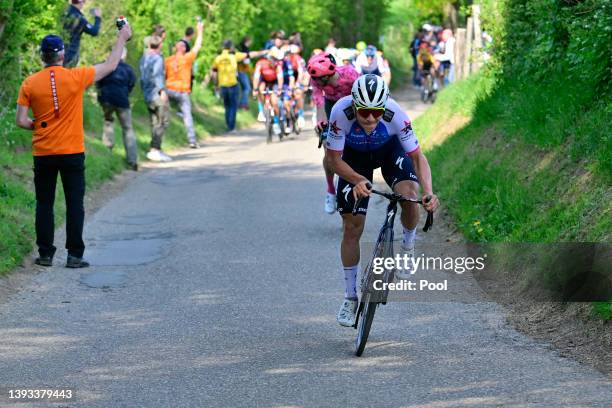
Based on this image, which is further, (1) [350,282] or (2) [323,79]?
(2) [323,79]

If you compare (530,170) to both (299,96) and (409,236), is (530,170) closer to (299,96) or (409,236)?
(409,236)

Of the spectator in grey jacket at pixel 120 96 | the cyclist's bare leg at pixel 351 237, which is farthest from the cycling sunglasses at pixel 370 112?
the spectator in grey jacket at pixel 120 96

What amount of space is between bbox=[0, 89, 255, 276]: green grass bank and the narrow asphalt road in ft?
1.66

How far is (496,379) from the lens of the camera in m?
7.32

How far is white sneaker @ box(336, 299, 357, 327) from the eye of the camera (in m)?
8.58

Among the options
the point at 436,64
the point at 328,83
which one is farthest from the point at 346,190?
the point at 436,64

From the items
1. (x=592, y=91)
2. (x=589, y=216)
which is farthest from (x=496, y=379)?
(x=592, y=91)

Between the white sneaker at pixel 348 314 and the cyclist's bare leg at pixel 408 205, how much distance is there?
0.76m

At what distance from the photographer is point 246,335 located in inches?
346

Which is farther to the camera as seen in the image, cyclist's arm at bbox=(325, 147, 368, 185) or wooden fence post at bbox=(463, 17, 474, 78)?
wooden fence post at bbox=(463, 17, 474, 78)

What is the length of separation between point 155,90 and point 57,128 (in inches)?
→ 409

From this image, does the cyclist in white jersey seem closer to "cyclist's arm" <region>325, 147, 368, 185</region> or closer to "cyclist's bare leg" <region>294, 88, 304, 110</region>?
"cyclist's arm" <region>325, 147, 368, 185</region>

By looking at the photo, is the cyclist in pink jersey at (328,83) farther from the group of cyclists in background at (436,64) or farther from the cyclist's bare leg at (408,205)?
the group of cyclists in background at (436,64)
